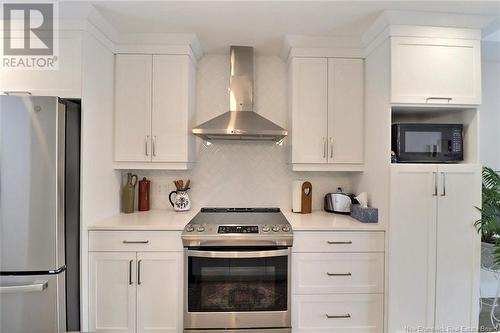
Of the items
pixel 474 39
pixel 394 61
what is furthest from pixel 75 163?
pixel 474 39

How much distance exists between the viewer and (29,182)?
165 centimetres

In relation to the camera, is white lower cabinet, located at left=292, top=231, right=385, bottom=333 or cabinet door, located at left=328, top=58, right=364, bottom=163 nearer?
white lower cabinet, located at left=292, top=231, right=385, bottom=333

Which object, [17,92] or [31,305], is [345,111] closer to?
[17,92]

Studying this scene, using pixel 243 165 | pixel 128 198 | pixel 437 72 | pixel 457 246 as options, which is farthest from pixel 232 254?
pixel 437 72

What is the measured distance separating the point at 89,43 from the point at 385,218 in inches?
97.7

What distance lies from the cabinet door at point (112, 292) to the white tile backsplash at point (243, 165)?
2.54ft

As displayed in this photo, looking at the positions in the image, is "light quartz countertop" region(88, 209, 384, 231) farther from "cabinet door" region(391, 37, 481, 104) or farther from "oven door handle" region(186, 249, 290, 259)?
"cabinet door" region(391, 37, 481, 104)

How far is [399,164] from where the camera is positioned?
188 centimetres

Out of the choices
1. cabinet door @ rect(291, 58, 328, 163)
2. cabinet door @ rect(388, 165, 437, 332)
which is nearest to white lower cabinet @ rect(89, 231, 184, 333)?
cabinet door @ rect(291, 58, 328, 163)

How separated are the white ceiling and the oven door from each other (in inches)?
66.5

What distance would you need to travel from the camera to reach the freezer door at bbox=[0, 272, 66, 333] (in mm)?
1657

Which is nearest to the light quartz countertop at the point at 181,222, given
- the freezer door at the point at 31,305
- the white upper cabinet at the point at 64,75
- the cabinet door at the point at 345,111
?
the freezer door at the point at 31,305

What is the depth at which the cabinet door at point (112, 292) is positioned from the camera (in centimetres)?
191

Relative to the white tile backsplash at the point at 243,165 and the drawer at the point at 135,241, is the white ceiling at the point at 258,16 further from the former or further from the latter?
the drawer at the point at 135,241
